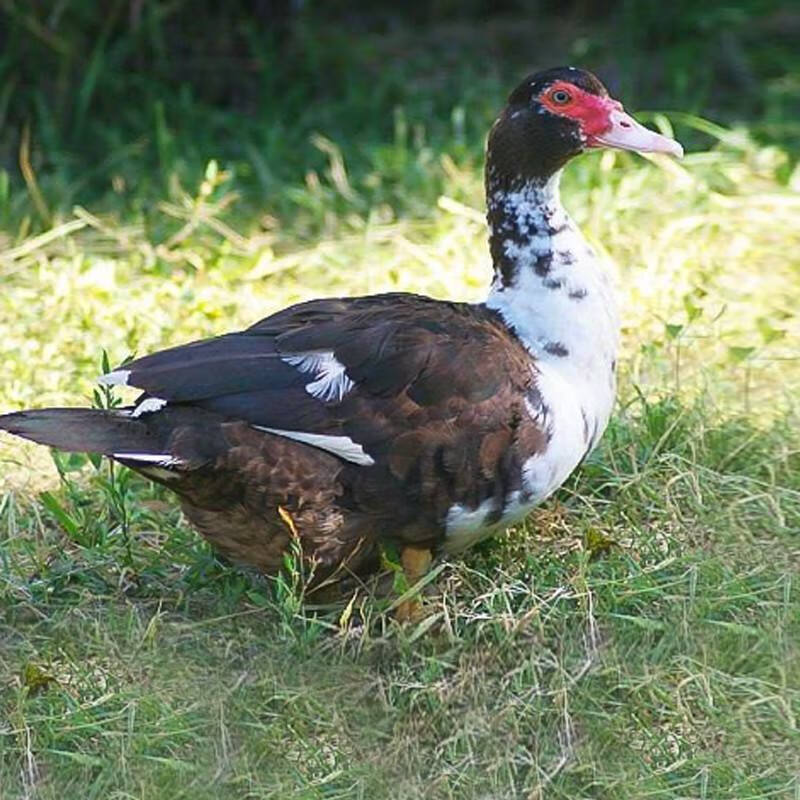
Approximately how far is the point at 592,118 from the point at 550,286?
0.39 m

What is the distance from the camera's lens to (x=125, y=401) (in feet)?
16.0

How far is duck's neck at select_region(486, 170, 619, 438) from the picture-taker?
4.05 metres

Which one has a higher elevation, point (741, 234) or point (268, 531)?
point (268, 531)

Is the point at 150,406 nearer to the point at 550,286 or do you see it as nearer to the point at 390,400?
the point at 390,400

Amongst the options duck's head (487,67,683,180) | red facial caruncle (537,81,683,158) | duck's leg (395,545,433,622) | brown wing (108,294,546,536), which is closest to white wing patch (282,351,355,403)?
brown wing (108,294,546,536)

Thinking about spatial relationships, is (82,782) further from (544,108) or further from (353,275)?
(353,275)

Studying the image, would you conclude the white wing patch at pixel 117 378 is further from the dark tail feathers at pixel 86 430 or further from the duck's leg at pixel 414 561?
the duck's leg at pixel 414 561

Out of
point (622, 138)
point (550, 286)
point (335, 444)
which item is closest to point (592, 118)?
point (622, 138)

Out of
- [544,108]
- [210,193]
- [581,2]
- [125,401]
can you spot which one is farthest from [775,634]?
[581,2]

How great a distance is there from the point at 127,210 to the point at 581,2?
8.10 ft

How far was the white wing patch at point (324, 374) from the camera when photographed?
3818 mm

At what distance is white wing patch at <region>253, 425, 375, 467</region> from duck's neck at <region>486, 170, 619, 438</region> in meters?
0.47

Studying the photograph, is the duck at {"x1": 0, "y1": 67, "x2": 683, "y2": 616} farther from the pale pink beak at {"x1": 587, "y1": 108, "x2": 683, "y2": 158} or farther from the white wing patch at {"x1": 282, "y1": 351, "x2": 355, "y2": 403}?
the pale pink beak at {"x1": 587, "y1": 108, "x2": 683, "y2": 158}

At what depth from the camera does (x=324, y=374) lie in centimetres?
384
